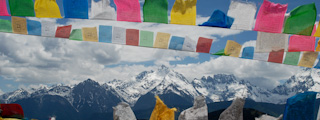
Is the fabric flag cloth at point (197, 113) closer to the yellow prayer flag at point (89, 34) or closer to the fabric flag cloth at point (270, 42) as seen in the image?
the fabric flag cloth at point (270, 42)

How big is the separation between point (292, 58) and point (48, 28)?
9.03 meters

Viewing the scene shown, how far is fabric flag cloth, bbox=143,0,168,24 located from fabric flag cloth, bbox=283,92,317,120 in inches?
179

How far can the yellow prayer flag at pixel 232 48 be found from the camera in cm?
909

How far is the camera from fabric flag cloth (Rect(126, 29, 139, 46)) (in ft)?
30.6

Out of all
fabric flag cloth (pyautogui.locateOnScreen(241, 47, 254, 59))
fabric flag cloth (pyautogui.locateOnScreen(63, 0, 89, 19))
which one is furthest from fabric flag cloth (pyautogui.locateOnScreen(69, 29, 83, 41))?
fabric flag cloth (pyautogui.locateOnScreen(241, 47, 254, 59))

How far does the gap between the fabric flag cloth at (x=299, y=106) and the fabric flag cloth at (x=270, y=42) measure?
7.82ft

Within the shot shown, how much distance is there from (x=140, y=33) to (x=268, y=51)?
4.56 meters

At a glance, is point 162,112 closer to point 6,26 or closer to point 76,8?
point 76,8

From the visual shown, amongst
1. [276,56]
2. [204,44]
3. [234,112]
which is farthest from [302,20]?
[234,112]

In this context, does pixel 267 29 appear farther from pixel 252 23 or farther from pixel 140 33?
pixel 140 33

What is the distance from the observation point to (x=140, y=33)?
9.30 m

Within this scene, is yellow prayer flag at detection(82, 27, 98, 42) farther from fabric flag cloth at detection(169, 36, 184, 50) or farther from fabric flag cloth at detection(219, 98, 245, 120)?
fabric flag cloth at detection(219, 98, 245, 120)

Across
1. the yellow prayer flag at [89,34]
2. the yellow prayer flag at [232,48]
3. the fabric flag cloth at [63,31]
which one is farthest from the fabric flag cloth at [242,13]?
the fabric flag cloth at [63,31]

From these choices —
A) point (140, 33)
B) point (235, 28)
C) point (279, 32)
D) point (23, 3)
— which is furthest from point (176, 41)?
point (23, 3)
